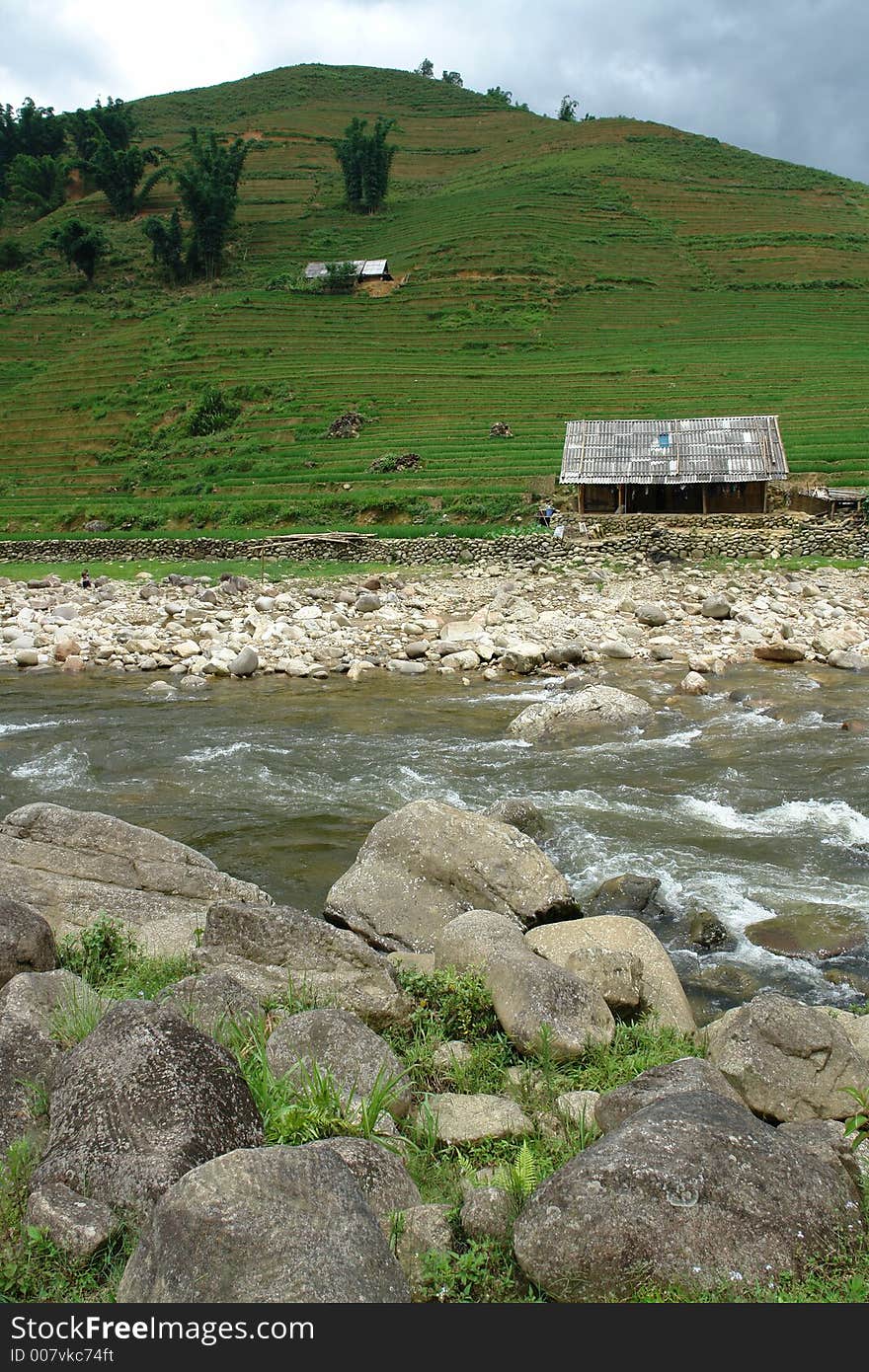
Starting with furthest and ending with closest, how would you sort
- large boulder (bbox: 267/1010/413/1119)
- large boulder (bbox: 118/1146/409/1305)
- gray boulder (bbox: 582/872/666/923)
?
1. gray boulder (bbox: 582/872/666/923)
2. large boulder (bbox: 267/1010/413/1119)
3. large boulder (bbox: 118/1146/409/1305)

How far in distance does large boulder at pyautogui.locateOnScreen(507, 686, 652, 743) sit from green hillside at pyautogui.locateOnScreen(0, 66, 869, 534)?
20899mm

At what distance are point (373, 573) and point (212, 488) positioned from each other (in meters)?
16.4

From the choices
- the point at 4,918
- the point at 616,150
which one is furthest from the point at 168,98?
the point at 4,918

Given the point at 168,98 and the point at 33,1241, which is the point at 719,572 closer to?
the point at 33,1241

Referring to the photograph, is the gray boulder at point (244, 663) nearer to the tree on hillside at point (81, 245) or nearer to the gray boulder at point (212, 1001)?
the gray boulder at point (212, 1001)

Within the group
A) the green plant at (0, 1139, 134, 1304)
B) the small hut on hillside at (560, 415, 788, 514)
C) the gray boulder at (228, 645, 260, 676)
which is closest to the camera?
the green plant at (0, 1139, 134, 1304)

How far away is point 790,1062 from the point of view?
5.86 metres

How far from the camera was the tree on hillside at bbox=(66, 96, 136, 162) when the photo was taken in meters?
120

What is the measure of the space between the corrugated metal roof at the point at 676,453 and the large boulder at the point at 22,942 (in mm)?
30830

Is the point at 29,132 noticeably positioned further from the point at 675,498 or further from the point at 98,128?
the point at 675,498

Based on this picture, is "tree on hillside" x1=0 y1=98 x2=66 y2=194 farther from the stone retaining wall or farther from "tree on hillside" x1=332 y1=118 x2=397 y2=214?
the stone retaining wall

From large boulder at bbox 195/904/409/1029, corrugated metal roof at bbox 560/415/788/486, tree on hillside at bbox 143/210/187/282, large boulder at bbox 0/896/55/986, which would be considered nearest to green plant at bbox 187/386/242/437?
corrugated metal roof at bbox 560/415/788/486

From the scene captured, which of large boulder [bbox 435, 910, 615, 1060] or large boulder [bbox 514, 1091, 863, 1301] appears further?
large boulder [bbox 435, 910, 615, 1060]

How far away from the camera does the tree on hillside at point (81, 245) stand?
8612 centimetres
